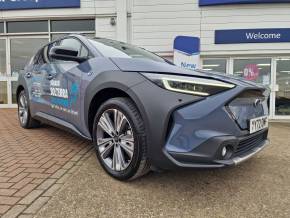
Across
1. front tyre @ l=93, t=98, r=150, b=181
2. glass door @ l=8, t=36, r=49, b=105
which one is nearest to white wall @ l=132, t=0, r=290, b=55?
glass door @ l=8, t=36, r=49, b=105

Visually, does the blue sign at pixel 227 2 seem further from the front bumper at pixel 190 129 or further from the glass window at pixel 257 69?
the front bumper at pixel 190 129

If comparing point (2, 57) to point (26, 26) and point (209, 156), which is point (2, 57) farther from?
point (209, 156)

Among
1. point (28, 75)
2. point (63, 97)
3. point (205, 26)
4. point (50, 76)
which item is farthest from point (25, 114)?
point (205, 26)

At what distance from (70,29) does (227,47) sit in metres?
5.01

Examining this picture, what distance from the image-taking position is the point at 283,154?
13.2 feet

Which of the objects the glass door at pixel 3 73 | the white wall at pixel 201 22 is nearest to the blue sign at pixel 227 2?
the white wall at pixel 201 22

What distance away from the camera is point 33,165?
10.9 feet

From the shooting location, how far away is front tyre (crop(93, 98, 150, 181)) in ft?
8.54

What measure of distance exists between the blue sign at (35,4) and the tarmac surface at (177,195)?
23.2 ft

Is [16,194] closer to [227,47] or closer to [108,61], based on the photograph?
[108,61]

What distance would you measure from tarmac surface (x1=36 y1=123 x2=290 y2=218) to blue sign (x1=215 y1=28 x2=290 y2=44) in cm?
583

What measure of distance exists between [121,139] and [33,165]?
1.22 m

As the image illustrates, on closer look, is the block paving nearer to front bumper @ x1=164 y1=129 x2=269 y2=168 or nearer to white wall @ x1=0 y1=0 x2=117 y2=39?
front bumper @ x1=164 y1=129 x2=269 y2=168

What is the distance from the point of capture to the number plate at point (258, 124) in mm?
2660
